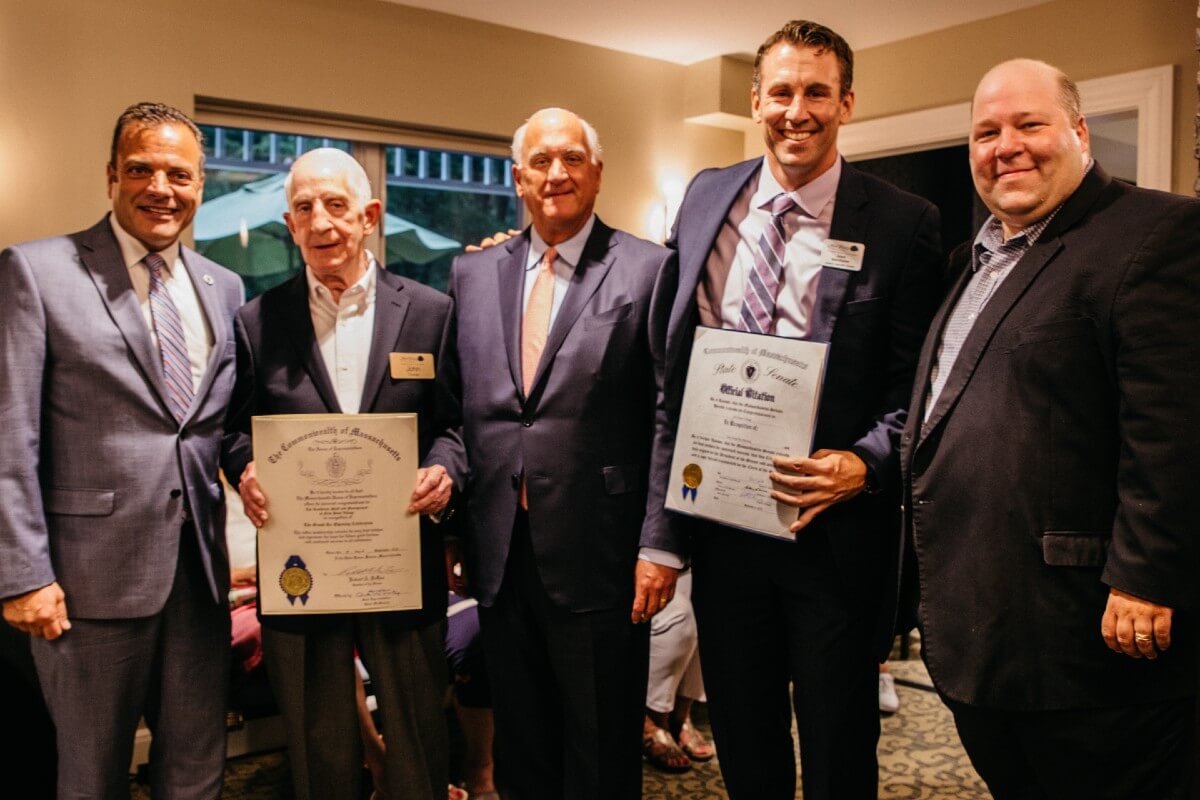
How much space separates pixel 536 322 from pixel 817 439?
658 mm

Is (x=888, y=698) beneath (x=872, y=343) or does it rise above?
beneath

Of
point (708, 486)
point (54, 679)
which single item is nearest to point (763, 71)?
point (708, 486)

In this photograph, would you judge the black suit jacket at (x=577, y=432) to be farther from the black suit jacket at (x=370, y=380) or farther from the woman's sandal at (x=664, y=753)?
the woman's sandal at (x=664, y=753)

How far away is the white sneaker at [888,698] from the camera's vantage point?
3904 mm

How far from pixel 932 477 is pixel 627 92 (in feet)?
15.6

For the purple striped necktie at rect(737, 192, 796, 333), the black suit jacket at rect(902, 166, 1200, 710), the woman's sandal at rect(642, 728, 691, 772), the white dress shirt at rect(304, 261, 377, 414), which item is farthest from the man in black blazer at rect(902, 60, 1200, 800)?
the woman's sandal at rect(642, 728, 691, 772)

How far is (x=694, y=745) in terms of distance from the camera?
343 centimetres

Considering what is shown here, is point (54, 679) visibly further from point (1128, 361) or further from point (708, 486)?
point (1128, 361)

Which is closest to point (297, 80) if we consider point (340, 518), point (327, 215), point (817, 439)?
point (327, 215)

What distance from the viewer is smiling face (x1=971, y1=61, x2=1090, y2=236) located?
1.75m

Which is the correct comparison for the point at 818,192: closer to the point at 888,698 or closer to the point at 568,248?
the point at 568,248

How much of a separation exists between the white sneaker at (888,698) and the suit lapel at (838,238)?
2473mm

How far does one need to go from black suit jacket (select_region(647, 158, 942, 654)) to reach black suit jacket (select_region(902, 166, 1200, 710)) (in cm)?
15

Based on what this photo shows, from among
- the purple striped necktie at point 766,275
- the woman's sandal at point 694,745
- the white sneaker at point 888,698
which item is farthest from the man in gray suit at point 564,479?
the white sneaker at point 888,698
